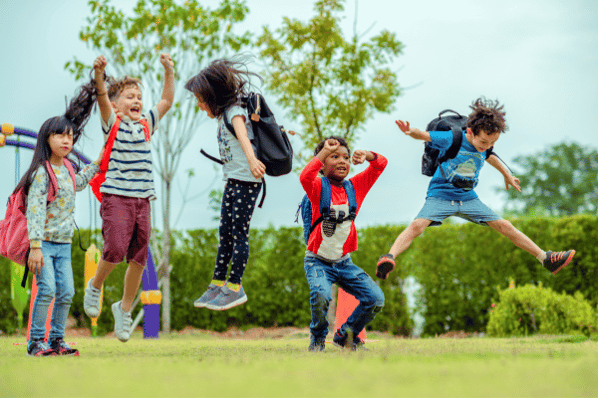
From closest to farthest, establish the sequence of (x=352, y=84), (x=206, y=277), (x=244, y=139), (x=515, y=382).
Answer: (x=515, y=382)
(x=244, y=139)
(x=352, y=84)
(x=206, y=277)

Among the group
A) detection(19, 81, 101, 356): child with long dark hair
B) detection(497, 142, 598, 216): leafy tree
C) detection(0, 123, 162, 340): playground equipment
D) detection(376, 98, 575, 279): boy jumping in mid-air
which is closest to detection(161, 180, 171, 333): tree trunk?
detection(0, 123, 162, 340): playground equipment

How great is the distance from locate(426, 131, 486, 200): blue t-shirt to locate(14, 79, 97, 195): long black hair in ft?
10.1

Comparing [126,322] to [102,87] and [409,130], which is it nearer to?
[102,87]

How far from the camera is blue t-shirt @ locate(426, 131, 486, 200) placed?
5043mm

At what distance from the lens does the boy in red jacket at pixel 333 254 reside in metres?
4.34

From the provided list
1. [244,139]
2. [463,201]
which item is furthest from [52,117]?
[463,201]

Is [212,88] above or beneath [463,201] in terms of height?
above

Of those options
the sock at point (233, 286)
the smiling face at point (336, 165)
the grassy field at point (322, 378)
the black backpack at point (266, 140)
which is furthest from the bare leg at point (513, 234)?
the sock at point (233, 286)

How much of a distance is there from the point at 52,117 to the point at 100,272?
1464 mm

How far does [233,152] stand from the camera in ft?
15.1

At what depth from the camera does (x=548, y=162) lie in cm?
4091

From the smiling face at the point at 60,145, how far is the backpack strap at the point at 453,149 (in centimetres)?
333

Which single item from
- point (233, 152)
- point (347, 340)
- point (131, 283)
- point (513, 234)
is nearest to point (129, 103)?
point (233, 152)

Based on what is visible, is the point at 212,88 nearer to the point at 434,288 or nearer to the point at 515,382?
the point at 515,382
